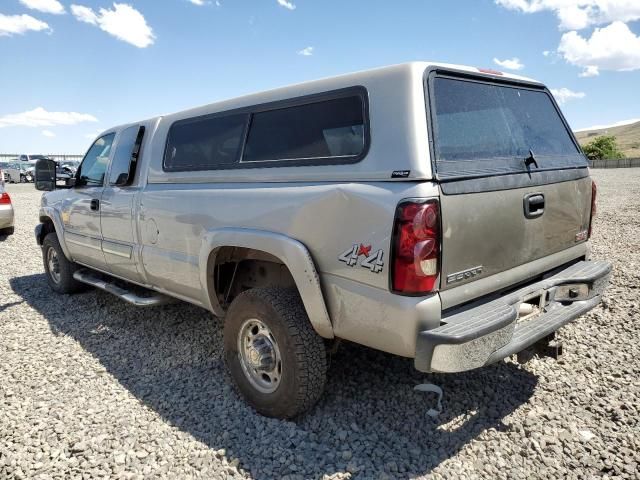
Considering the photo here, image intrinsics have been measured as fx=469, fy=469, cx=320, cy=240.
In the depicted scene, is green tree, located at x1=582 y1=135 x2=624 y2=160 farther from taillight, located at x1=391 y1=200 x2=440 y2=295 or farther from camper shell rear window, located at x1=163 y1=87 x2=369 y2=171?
taillight, located at x1=391 y1=200 x2=440 y2=295

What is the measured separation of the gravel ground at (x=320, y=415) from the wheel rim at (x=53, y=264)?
4.68ft

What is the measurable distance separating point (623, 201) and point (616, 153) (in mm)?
47285

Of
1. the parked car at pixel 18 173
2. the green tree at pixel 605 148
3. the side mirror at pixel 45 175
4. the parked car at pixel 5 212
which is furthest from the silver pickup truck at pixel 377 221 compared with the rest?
the green tree at pixel 605 148

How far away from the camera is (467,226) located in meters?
2.33

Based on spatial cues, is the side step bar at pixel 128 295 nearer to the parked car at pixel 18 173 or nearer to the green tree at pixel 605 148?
the parked car at pixel 18 173

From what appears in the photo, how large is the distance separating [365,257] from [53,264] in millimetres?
4993

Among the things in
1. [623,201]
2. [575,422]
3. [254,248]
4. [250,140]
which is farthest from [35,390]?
[623,201]

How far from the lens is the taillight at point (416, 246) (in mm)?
2162

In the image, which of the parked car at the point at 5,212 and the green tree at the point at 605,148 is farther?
the green tree at the point at 605,148

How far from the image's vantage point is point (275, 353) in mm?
2916

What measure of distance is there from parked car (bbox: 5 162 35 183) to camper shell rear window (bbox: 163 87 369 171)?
110 feet

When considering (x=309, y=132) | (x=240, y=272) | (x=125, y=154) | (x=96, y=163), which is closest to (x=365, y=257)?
(x=309, y=132)

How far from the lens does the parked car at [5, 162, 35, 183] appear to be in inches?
1231

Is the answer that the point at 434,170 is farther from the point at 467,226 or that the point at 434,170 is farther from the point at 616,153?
the point at 616,153
